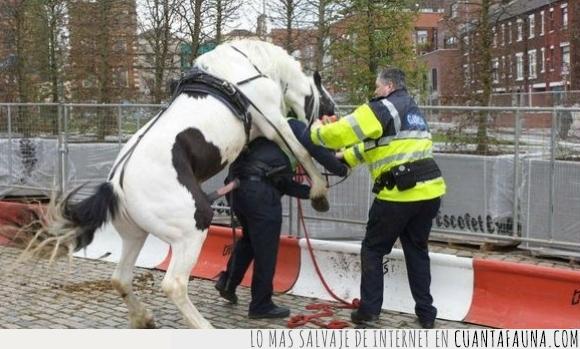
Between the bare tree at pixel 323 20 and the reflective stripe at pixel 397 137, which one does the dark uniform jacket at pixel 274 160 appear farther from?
the bare tree at pixel 323 20

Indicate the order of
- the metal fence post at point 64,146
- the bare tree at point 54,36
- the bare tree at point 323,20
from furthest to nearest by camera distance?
the bare tree at point 54,36 → the bare tree at point 323,20 → the metal fence post at point 64,146

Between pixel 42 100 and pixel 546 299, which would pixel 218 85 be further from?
pixel 42 100

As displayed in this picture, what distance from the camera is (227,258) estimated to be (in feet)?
23.7

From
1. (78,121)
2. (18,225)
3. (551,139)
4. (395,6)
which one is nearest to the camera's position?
(18,225)

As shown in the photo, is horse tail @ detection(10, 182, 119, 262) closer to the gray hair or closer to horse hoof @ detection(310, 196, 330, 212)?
horse hoof @ detection(310, 196, 330, 212)

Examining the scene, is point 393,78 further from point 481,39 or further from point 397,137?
point 481,39

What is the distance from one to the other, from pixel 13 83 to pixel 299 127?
14.6 meters

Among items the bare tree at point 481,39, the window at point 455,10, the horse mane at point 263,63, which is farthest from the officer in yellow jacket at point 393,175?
the window at point 455,10

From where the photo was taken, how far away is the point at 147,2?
1565 centimetres

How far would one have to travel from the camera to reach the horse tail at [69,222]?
4715mm

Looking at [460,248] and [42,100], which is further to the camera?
[42,100]

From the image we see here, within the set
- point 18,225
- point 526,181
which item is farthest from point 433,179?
point 526,181

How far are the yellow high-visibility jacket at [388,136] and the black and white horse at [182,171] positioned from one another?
0.50 meters

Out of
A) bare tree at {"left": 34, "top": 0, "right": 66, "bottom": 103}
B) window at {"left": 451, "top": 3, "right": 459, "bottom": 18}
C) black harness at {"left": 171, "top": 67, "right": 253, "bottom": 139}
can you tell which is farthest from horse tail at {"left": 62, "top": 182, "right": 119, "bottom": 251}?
window at {"left": 451, "top": 3, "right": 459, "bottom": 18}
